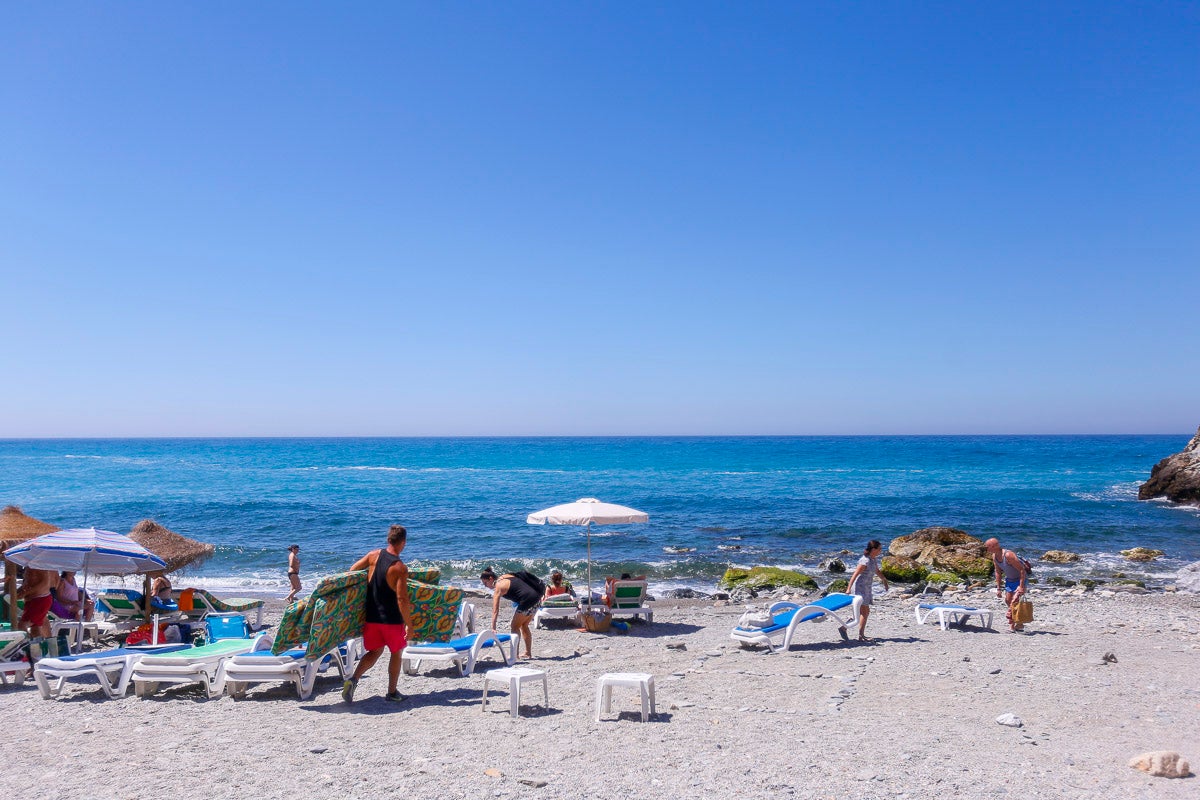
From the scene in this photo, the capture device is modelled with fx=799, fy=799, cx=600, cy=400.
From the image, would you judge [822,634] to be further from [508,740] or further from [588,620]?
[508,740]

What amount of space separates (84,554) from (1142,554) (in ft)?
89.2

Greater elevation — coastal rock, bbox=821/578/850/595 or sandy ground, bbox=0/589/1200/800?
sandy ground, bbox=0/589/1200/800

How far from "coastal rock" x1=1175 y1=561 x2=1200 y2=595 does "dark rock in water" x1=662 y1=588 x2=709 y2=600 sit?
36.2ft

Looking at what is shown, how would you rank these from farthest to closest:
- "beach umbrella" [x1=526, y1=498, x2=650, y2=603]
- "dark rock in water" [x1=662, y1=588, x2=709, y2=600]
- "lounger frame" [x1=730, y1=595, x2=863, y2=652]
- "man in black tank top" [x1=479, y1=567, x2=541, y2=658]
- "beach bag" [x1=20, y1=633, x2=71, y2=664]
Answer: "dark rock in water" [x1=662, y1=588, x2=709, y2=600], "beach umbrella" [x1=526, y1=498, x2=650, y2=603], "lounger frame" [x1=730, y1=595, x2=863, y2=652], "man in black tank top" [x1=479, y1=567, x2=541, y2=658], "beach bag" [x1=20, y1=633, x2=71, y2=664]

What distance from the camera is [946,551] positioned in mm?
23172

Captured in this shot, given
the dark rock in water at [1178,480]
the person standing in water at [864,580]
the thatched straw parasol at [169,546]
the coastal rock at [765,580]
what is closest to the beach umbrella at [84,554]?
the thatched straw parasol at [169,546]

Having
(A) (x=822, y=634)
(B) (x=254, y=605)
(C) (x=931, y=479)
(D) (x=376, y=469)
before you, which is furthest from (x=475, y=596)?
(D) (x=376, y=469)

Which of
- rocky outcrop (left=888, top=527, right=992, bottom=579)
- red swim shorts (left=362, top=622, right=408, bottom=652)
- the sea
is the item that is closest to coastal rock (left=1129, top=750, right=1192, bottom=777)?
red swim shorts (left=362, top=622, right=408, bottom=652)

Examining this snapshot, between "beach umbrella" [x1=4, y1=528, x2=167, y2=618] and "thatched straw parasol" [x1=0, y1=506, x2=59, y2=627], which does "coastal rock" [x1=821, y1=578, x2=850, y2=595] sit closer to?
"beach umbrella" [x1=4, y1=528, x2=167, y2=618]

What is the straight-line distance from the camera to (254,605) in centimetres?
1388

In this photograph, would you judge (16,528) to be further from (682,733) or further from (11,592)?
(682,733)

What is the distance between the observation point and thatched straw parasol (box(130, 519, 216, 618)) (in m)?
17.3

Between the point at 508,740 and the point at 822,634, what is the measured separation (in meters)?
7.16

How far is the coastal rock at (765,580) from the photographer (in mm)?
19672
